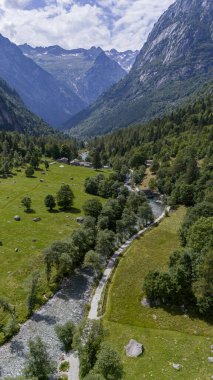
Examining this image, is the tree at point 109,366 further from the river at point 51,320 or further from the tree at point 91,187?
the tree at point 91,187

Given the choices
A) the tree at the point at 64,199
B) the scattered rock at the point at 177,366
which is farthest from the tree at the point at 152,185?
the scattered rock at the point at 177,366

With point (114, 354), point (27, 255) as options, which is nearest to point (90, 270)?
point (27, 255)

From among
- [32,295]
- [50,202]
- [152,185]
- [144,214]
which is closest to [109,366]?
[32,295]

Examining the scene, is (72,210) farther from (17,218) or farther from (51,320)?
(51,320)

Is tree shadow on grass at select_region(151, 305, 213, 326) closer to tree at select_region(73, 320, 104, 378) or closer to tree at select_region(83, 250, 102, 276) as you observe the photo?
tree at select_region(83, 250, 102, 276)

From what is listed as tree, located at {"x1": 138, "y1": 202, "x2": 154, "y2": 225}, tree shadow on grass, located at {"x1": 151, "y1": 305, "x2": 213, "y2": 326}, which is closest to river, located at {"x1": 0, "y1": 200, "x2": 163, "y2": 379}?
tree shadow on grass, located at {"x1": 151, "y1": 305, "x2": 213, "y2": 326}

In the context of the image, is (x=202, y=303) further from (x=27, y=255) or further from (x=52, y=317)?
(x=27, y=255)
